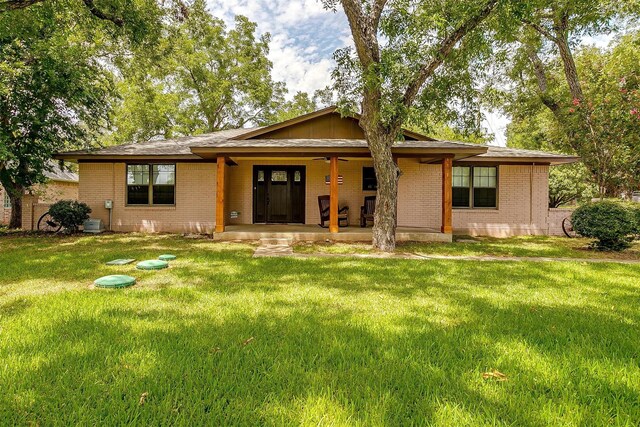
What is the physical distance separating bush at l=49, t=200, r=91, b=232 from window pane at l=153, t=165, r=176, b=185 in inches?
91.2

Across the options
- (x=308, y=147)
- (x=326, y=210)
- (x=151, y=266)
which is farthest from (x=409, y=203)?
(x=151, y=266)

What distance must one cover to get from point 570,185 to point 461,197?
25.4 ft

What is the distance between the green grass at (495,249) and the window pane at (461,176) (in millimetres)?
2662

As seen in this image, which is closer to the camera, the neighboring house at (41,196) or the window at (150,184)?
the neighboring house at (41,196)

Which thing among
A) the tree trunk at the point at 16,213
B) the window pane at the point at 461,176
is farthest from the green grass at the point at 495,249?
the tree trunk at the point at 16,213

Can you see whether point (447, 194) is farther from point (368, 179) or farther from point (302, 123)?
point (302, 123)

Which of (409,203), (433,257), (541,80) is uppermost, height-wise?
(541,80)

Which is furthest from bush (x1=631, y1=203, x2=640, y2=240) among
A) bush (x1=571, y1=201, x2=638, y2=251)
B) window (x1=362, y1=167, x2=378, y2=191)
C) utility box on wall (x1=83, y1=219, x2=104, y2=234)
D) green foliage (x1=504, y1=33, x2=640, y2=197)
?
utility box on wall (x1=83, y1=219, x2=104, y2=234)

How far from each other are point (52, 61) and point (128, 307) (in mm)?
9790

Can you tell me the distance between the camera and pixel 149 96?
20734mm

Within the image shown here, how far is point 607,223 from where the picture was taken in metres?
7.65

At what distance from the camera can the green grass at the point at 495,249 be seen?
7617mm

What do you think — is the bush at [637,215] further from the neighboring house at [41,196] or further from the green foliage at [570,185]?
the neighboring house at [41,196]

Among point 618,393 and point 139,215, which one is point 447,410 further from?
point 139,215
